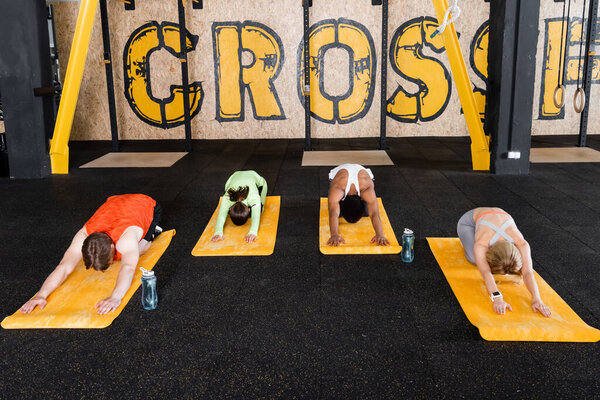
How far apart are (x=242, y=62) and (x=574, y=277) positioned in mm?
8385

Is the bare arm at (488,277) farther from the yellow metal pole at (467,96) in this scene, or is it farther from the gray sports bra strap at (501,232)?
the yellow metal pole at (467,96)

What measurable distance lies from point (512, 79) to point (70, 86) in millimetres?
6427

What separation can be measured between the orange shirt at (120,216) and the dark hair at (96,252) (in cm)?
16

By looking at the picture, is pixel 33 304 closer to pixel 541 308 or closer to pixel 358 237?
pixel 358 237

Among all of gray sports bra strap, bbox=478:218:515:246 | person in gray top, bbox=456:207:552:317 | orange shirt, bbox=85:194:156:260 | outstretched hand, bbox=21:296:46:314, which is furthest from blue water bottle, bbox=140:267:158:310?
gray sports bra strap, bbox=478:218:515:246

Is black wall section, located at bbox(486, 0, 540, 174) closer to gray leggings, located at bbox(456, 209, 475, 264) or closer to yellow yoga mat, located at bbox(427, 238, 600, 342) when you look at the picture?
gray leggings, located at bbox(456, 209, 475, 264)

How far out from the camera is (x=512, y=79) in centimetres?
728

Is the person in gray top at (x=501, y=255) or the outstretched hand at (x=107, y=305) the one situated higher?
the person in gray top at (x=501, y=255)

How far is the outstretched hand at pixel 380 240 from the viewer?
4.49 meters

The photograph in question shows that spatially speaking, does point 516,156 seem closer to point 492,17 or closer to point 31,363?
point 492,17

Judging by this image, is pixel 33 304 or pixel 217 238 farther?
pixel 217 238

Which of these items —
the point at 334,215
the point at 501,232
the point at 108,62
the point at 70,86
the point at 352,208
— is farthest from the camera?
the point at 108,62

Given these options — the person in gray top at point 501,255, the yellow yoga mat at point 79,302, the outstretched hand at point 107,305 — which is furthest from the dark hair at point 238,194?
the person in gray top at point 501,255

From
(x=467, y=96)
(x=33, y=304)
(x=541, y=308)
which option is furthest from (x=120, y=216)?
(x=467, y=96)
